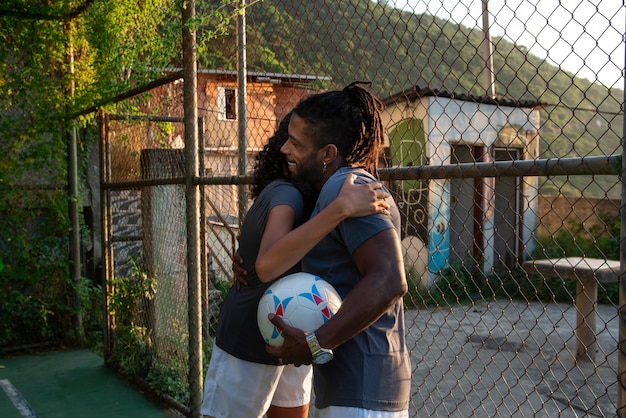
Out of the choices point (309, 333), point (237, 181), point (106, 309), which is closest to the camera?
point (309, 333)

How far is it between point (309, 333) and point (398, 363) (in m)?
0.34

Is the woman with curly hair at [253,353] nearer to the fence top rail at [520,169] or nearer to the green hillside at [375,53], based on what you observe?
the fence top rail at [520,169]

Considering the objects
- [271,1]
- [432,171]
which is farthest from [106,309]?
[432,171]

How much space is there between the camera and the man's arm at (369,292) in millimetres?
1751

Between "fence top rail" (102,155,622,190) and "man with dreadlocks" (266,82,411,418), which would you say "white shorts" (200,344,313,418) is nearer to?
"man with dreadlocks" (266,82,411,418)

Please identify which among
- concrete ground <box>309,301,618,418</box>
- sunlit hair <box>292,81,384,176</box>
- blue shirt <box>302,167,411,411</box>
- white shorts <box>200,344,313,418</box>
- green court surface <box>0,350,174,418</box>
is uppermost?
sunlit hair <box>292,81,384,176</box>

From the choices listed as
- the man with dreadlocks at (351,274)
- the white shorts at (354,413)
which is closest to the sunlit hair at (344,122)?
the man with dreadlocks at (351,274)

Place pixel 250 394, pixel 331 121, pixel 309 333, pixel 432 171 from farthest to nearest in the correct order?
pixel 250 394 < pixel 432 171 < pixel 331 121 < pixel 309 333

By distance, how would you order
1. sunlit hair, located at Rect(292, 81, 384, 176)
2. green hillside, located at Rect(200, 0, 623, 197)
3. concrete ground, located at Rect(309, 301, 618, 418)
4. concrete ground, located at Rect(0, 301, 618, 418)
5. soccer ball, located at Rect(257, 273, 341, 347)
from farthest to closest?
concrete ground, located at Rect(309, 301, 618, 418) → concrete ground, located at Rect(0, 301, 618, 418) → green hillside, located at Rect(200, 0, 623, 197) → sunlit hair, located at Rect(292, 81, 384, 176) → soccer ball, located at Rect(257, 273, 341, 347)

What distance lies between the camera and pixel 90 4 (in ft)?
20.1

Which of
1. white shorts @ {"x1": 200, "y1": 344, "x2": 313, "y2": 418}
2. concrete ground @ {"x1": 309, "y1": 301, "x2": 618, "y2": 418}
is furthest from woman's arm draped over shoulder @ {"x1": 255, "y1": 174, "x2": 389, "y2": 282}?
concrete ground @ {"x1": 309, "y1": 301, "x2": 618, "y2": 418}

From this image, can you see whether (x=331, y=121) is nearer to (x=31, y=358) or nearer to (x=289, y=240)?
(x=289, y=240)

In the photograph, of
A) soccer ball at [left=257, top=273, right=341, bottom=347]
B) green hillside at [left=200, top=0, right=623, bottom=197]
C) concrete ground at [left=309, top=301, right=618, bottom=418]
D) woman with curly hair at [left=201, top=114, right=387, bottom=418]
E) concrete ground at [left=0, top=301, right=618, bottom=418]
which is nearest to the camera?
soccer ball at [left=257, top=273, right=341, bottom=347]

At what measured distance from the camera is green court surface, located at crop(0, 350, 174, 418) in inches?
193
